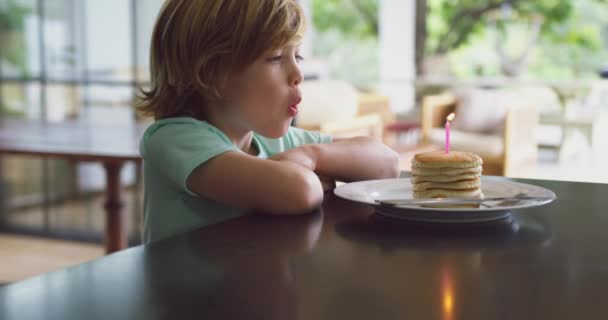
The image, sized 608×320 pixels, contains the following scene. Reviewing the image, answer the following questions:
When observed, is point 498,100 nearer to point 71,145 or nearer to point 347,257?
point 71,145

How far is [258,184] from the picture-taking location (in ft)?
2.74

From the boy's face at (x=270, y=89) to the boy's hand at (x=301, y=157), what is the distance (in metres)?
0.04

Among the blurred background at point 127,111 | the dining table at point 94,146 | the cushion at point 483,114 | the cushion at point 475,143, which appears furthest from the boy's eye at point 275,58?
the cushion at point 483,114

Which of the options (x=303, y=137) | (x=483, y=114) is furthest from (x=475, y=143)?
(x=303, y=137)

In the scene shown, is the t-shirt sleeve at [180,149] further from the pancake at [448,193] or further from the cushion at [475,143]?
the cushion at [475,143]

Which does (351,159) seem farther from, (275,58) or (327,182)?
(275,58)

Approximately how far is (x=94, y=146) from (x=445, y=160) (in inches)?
79.7

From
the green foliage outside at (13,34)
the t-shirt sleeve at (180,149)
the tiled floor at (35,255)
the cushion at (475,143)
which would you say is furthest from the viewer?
the cushion at (475,143)

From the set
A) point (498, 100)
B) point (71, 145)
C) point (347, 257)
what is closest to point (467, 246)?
point (347, 257)

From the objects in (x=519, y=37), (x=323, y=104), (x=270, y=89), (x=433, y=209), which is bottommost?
(x=323, y=104)

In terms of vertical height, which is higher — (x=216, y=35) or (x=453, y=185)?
(x=216, y=35)

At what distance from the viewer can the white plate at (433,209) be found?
29.9 inches

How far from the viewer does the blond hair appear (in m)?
0.94

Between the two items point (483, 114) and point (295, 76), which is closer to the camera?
point (295, 76)
